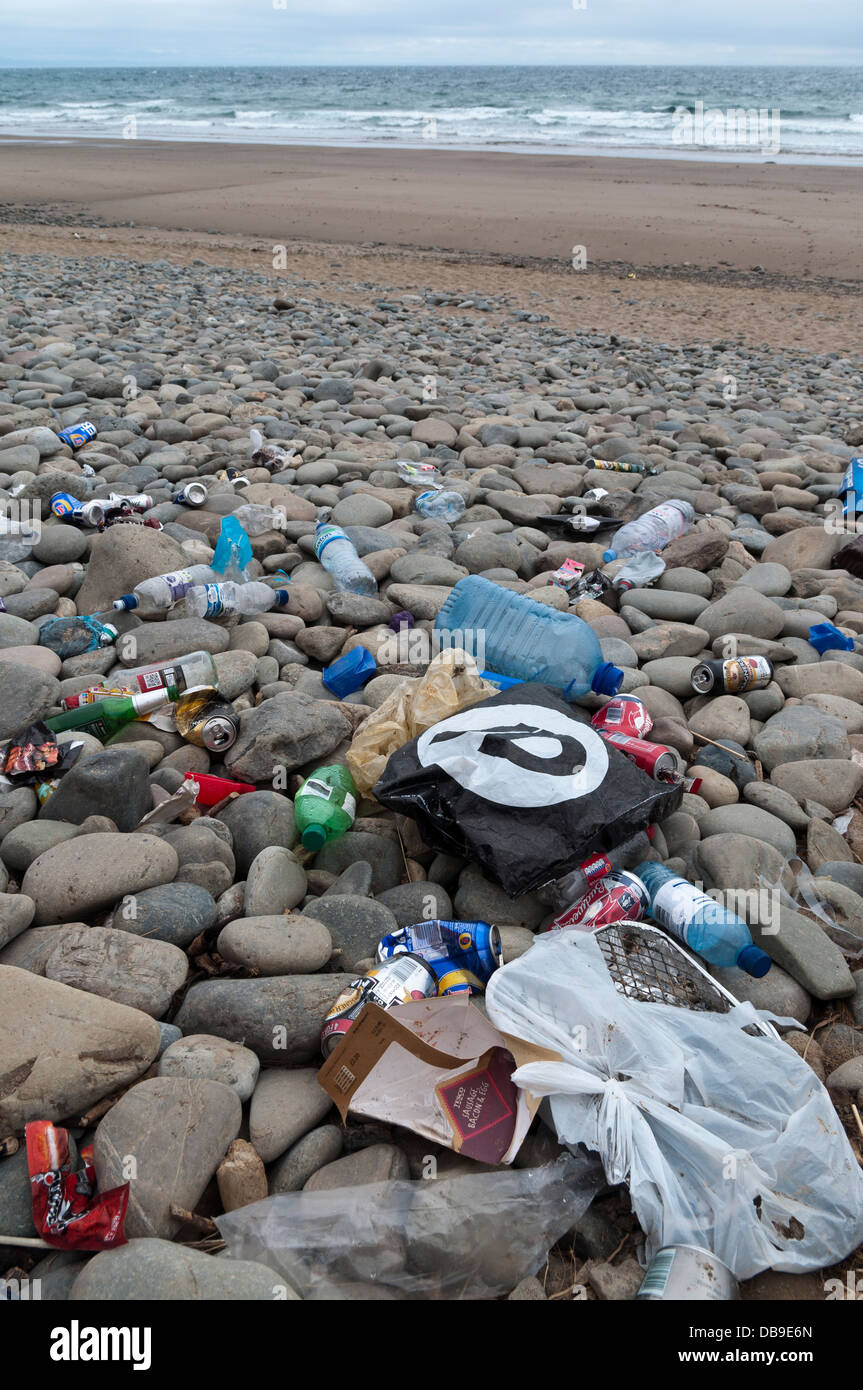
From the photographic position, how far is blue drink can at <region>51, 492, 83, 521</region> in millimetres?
4133

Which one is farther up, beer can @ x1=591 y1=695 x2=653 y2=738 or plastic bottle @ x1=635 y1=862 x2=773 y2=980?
beer can @ x1=591 y1=695 x2=653 y2=738

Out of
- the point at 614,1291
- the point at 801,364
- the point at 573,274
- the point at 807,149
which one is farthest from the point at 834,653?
the point at 807,149

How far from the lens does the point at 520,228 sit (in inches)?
561

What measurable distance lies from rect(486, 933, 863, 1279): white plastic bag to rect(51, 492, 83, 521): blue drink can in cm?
312

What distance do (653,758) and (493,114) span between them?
37705 millimetres

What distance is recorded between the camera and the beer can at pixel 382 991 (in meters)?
1.97

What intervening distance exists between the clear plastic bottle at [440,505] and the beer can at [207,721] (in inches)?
79.0

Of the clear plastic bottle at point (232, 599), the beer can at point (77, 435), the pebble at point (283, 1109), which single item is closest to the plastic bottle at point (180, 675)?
the clear plastic bottle at point (232, 599)

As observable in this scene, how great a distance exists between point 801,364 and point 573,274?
14.8 feet

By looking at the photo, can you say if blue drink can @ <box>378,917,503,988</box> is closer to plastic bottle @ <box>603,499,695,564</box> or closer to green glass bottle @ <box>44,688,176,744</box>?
green glass bottle @ <box>44,688,176,744</box>

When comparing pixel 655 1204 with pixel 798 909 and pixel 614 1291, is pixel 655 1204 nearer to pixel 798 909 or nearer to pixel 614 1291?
pixel 614 1291

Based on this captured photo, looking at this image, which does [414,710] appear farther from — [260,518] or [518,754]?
[260,518]

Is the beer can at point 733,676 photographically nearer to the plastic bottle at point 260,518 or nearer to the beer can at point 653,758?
the beer can at point 653,758

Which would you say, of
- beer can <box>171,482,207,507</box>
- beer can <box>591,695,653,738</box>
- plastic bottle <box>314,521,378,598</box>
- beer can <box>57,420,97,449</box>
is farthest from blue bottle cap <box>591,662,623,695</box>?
beer can <box>57,420,97,449</box>
